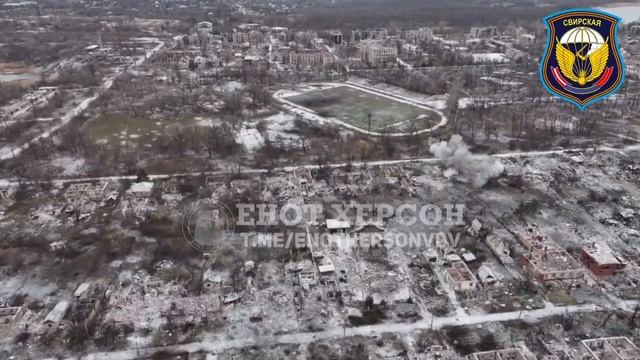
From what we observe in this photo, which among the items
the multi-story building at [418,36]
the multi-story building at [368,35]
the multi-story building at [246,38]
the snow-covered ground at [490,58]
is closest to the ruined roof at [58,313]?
the snow-covered ground at [490,58]

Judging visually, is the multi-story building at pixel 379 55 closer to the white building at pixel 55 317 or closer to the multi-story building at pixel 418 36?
the multi-story building at pixel 418 36

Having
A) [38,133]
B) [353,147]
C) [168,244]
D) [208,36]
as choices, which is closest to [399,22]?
[208,36]

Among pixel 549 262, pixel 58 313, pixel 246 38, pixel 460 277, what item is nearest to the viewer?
pixel 58 313

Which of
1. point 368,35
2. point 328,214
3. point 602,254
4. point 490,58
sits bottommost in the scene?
point 328,214

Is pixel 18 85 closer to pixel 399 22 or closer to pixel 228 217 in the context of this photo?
pixel 228 217

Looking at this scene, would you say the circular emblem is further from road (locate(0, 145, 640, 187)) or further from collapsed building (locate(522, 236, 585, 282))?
collapsed building (locate(522, 236, 585, 282))

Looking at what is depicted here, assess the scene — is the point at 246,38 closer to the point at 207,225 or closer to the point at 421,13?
the point at 421,13

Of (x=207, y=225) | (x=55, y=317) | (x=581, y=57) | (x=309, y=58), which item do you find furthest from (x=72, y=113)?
(x=581, y=57)
